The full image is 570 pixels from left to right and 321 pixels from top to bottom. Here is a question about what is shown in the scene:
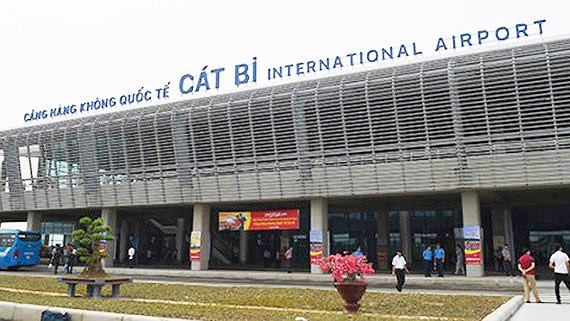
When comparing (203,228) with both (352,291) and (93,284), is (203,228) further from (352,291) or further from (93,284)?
(352,291)

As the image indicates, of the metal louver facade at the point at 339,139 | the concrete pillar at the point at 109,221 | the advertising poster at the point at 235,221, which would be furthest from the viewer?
the concrete pillar at the point at 109,221

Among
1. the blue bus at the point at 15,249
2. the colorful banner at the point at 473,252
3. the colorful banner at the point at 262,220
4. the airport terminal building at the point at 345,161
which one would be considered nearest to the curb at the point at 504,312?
the colorful banner at the point at 473,252

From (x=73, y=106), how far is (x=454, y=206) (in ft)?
104

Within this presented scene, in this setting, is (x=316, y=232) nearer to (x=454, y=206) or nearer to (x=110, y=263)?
(x=454, y=206)

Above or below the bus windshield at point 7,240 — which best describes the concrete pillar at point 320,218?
above

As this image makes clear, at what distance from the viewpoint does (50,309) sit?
1158 centimetres

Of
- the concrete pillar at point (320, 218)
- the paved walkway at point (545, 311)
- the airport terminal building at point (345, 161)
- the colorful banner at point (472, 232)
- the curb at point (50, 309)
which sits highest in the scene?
the airport terminal building at point (345, 161)

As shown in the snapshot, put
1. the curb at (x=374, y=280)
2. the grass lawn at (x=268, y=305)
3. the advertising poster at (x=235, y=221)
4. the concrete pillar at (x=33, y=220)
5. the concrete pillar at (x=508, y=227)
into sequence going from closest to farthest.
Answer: the grass lawn at (x=268, y=305) → the curb at (x=374, y=280) → the advertising poster at (x=235, y=221) → the concrete pillar at (x=508, y=227) → the concrete pillar at (x=33, y=220)

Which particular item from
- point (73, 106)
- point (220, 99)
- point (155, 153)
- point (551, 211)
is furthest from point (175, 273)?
point (551, 211)

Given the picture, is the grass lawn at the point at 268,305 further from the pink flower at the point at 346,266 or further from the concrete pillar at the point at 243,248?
the concrete pillar at the point at 243,248

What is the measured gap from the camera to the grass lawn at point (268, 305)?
11922 millimetres

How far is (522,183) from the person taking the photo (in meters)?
25.7

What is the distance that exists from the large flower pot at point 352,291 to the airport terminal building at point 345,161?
1632 cm

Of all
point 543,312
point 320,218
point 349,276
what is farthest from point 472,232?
point 349,276
